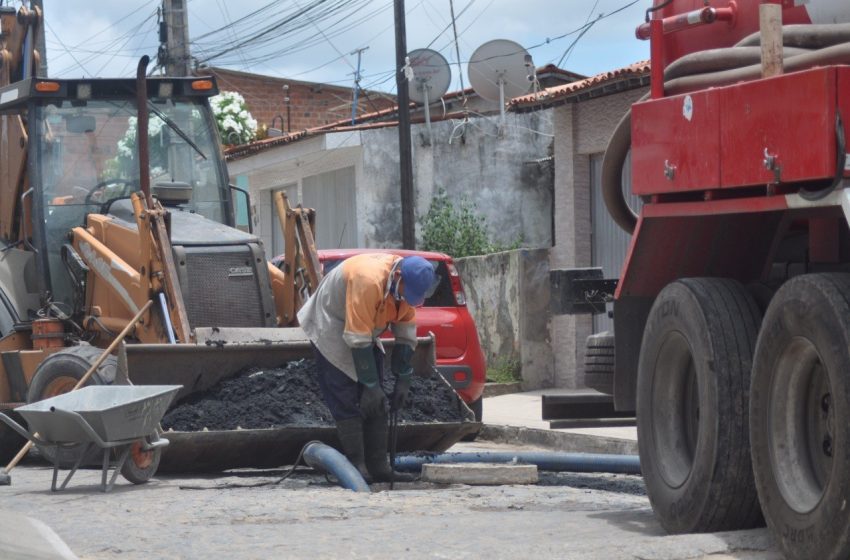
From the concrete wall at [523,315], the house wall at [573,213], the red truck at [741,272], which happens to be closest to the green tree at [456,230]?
the concrete wall at [523,315]

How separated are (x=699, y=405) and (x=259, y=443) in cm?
387

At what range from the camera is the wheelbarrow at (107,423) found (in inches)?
341

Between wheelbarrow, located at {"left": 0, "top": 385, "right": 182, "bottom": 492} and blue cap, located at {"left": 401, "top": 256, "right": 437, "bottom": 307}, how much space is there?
1512 mm

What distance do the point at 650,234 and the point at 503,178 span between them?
597 inches

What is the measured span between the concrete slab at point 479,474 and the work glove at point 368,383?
477mm

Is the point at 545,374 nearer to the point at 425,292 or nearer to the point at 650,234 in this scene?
the point at 425,292

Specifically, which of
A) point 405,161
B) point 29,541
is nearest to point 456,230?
point 405,161

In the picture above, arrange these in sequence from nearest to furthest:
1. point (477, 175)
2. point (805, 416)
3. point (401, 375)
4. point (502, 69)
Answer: point (805, 416), point (401, 375), point (502, 69), point (477, 175)

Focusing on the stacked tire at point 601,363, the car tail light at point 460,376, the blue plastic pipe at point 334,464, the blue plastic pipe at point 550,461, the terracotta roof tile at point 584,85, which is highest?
the terracotta roof tile at point 584,85

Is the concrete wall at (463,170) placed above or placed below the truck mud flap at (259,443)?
above

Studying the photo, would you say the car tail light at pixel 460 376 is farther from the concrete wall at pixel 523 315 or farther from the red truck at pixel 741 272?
the concrete wall at pixel 523 315

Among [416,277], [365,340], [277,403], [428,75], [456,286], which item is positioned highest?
[428,75]

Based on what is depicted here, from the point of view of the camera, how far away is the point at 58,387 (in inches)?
396

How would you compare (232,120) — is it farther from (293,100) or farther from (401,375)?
(401,375)
